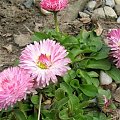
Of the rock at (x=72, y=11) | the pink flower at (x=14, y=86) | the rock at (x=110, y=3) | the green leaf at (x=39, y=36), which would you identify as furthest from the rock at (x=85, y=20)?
the pink flower at (x=14, y=86)

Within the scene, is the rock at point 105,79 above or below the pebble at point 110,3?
below

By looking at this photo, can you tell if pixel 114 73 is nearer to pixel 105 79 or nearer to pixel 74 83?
pixel 105 79

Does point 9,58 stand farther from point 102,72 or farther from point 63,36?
point 102,72

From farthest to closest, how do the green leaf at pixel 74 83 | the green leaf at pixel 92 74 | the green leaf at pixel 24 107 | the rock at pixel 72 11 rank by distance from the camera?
the rock at pixel 72 11 < the green leaf at pixel 92 74 < the green leaf at pixel 74 83 < the green leaf at pixel 24 107

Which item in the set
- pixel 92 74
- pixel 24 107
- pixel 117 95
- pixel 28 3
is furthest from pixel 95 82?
pixel 28 3

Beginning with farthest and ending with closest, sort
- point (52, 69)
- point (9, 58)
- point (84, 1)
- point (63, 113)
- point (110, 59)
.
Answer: point (84, 1) < point (9, 58) < point (110, 59) < point (63, 113) < point (52, 69)

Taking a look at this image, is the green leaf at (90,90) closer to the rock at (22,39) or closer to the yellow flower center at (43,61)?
the yellow flower center at (43,61)

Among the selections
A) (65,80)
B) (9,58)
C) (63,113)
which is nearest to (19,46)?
(9,58)
